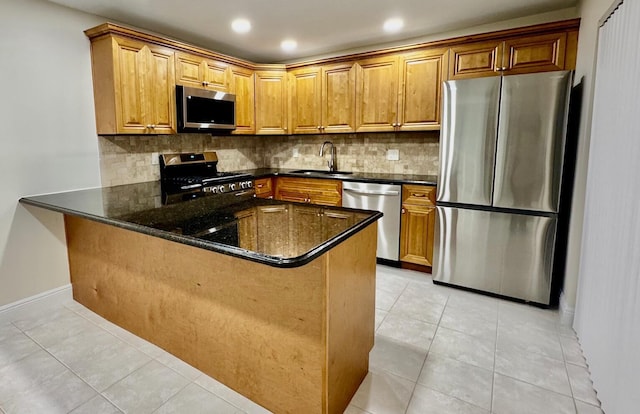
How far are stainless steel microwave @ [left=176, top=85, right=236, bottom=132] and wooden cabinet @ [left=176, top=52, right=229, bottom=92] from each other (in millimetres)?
91

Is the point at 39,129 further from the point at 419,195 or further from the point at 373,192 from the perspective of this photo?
the point at 419,195

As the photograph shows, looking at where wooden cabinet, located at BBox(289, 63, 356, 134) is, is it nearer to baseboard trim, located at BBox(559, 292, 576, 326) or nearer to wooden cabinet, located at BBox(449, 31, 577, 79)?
wooden cabinet, located at BBox(449, 31, 577, 79)

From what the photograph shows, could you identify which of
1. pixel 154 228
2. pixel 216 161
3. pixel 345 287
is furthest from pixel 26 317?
pixel 345 287

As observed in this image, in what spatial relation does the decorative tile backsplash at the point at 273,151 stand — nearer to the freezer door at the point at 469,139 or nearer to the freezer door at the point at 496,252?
the freezer door at the point at 469,139

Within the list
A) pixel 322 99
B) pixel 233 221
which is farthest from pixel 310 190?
pixel 233 221

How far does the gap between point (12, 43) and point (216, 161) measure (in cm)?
200

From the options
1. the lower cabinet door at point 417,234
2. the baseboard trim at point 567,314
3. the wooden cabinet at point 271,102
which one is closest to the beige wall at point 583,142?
the baseboard trim at point 567,314

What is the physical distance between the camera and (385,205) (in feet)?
11.6

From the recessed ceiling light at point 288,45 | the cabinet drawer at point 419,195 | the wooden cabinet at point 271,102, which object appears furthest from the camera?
the wooden cabinet at point 271,102

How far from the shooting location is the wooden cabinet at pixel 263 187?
4.03 meters

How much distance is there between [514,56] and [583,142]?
1094mm

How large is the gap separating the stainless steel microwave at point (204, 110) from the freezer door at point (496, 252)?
2.40m

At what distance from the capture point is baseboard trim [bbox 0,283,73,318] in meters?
2.51

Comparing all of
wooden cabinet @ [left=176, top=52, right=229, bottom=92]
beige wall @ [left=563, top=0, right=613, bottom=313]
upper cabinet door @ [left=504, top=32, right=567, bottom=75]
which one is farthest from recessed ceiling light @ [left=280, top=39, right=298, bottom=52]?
beige wall @ [left=563, top=0, right=613, bottom=313]
